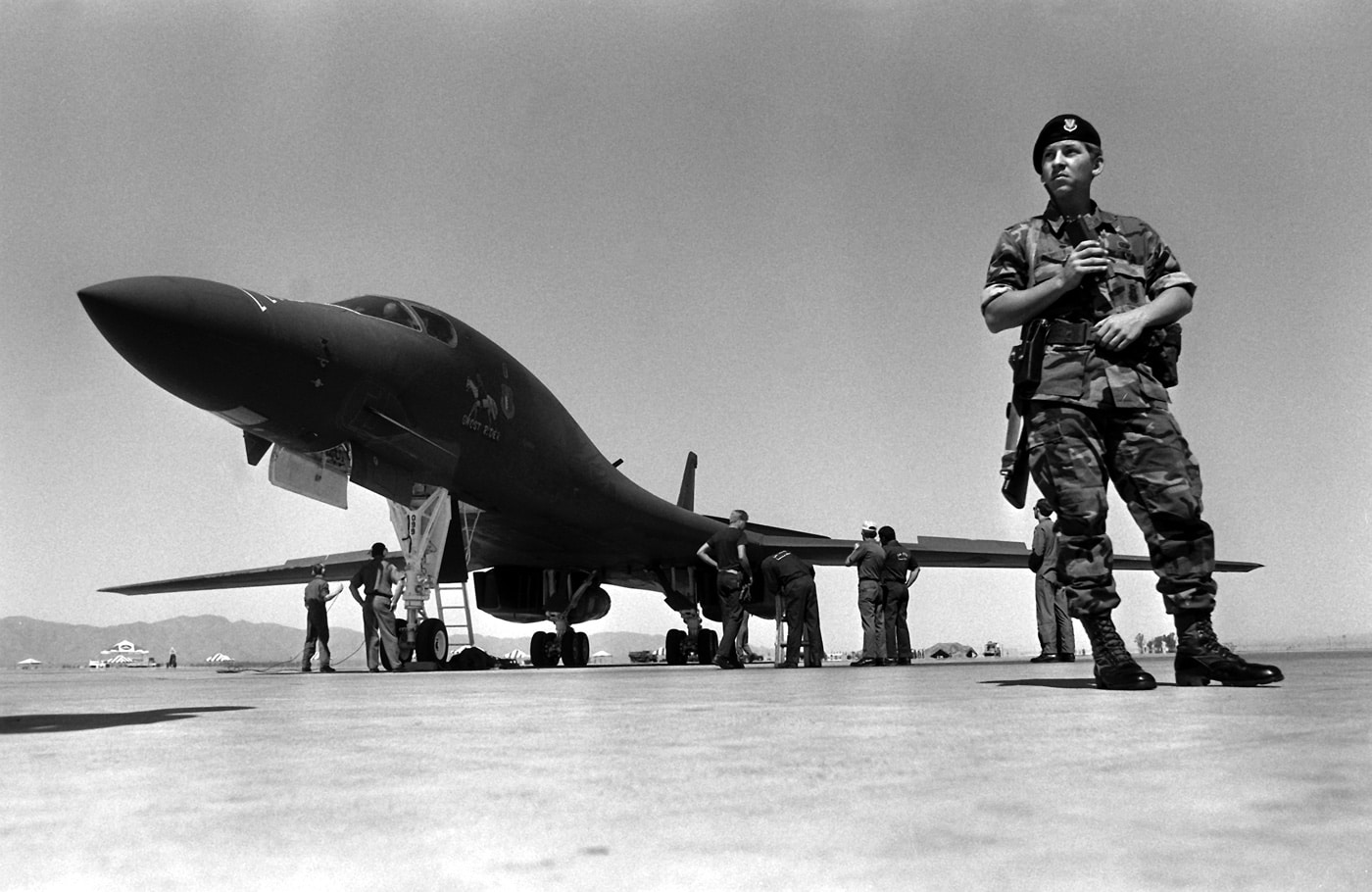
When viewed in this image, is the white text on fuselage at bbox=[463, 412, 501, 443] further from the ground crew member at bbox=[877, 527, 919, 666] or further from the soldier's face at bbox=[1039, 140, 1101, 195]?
the soldier's face at bbox=[1039, 140, 1101, 195]

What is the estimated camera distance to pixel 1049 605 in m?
11.8

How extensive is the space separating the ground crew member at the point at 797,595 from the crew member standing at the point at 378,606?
154 inches

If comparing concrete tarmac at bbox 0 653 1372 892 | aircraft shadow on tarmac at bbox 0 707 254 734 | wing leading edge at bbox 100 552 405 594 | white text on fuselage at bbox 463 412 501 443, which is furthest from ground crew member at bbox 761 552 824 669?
wing leading edge at bbox 100 552 405 594

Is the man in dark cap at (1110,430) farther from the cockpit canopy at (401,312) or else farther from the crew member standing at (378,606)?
the crew member standing at (378,606)

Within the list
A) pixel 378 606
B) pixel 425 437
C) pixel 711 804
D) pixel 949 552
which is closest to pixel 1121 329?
pixel 711 804

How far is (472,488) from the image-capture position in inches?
483

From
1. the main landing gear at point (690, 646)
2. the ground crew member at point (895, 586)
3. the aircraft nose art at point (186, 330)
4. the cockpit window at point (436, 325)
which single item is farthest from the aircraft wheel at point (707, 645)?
the aircraft nose art at point (186, 330)

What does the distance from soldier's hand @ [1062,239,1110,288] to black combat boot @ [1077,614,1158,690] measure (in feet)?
4.27

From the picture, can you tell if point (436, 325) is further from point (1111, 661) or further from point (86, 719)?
point (1111, 661)

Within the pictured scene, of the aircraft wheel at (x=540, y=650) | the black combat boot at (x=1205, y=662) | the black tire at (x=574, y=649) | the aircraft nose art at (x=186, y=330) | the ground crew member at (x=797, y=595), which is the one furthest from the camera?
the black tire at (x=574, y=649)

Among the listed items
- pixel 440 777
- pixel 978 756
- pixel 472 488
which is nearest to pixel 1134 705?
pixel 978 756

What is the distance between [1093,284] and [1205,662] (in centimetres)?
153

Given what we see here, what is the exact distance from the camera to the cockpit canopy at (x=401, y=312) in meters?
10.8

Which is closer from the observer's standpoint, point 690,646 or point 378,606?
point 378,606
